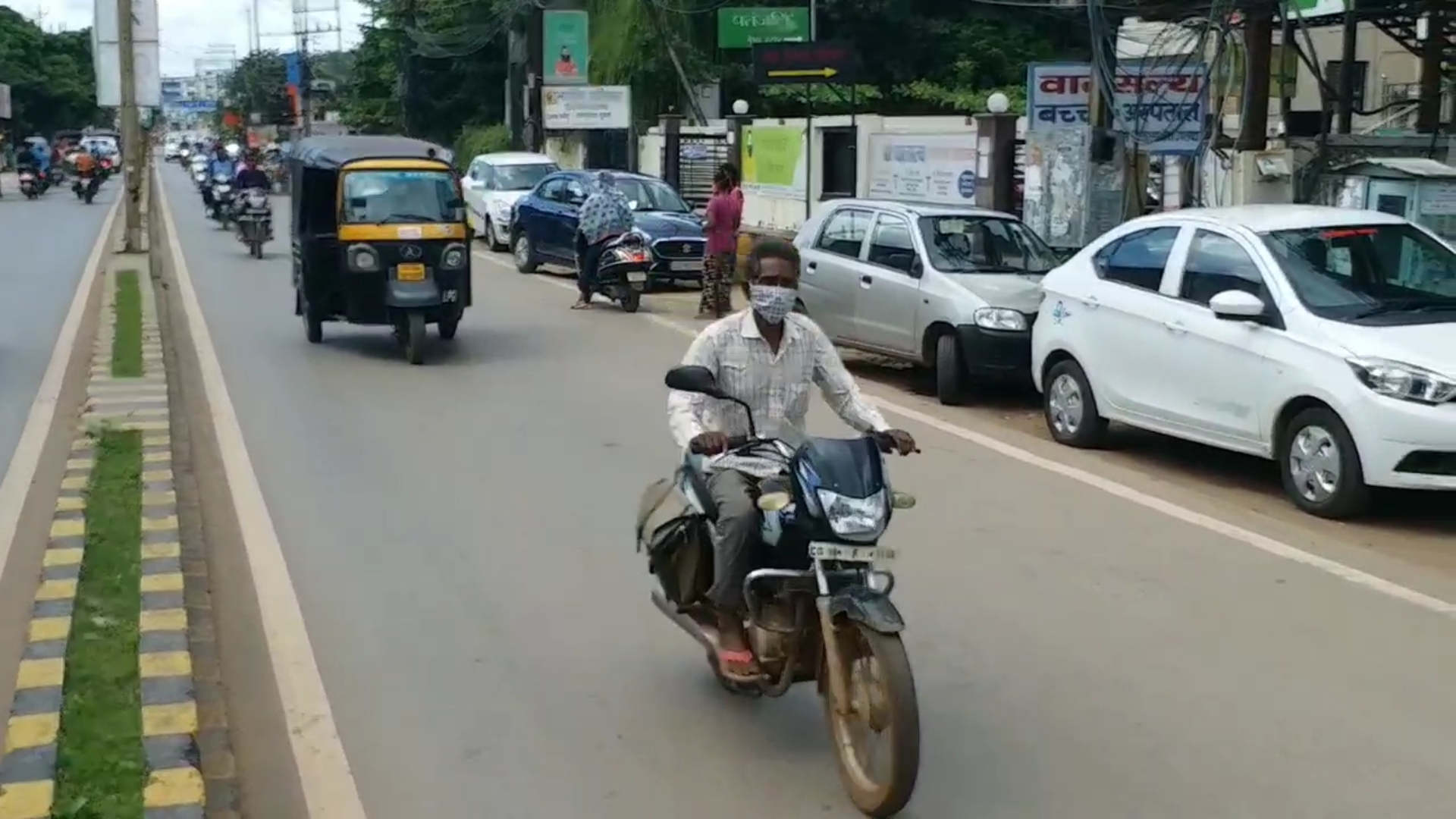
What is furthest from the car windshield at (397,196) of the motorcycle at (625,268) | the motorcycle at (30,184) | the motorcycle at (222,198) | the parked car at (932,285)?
the motorcycle at (30,184)

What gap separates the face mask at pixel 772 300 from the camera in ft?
18.7

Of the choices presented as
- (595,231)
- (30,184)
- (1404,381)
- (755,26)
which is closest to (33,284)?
(595,231)

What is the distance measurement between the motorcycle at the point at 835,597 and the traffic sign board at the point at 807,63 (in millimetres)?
21176

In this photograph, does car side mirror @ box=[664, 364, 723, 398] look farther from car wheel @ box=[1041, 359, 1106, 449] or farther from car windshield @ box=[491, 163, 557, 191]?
car windshield @ box=[491, 163, 557, 191]

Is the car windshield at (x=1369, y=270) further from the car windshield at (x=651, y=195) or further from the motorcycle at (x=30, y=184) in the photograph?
the motorcycle at (x=30, y=184)

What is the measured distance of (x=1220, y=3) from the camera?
16.0 meters

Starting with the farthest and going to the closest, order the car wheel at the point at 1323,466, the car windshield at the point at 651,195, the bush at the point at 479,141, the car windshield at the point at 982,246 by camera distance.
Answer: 1. the bush at the point at 479,141
2. the car windshield at the point at 651,195
3. the car windshield at the point at 982,246
4. the car wheel at the point at 1323,466

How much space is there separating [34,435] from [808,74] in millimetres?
17110

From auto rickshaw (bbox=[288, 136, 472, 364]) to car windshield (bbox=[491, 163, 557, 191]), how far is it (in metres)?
14.2

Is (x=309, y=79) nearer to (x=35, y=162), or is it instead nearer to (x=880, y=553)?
(x=35, y=162)

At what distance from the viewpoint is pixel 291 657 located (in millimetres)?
6605

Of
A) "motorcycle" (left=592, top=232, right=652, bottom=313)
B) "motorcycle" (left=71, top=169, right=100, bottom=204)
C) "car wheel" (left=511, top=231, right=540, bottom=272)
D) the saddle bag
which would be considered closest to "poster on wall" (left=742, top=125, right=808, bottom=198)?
"car wheel" (left=511, top=231, right=540, bottom=272)

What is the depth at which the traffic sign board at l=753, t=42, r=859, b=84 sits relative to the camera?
26.2 meters

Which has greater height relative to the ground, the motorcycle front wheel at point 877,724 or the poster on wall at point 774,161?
the poster on wall at point 774,161
